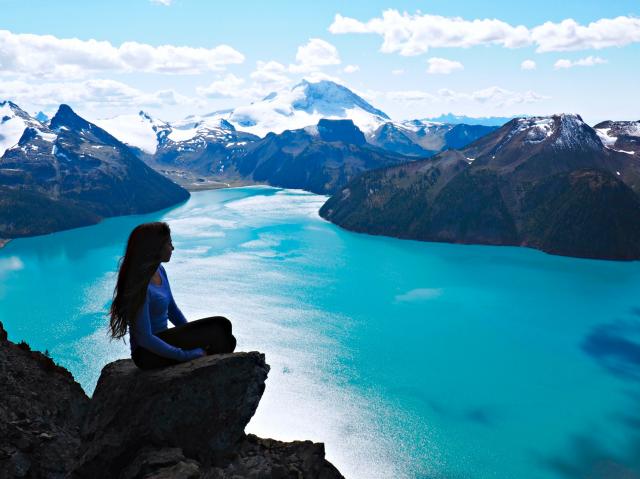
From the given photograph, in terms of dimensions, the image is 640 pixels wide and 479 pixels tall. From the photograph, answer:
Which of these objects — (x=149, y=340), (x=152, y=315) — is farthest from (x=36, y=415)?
(x=149, y=340)

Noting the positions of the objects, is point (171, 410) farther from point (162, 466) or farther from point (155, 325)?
point (155, 325)

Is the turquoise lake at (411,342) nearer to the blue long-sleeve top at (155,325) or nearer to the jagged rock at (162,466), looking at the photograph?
the jagged rock at (162,466)

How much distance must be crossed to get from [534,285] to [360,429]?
278 feet

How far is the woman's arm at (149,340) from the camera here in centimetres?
1120

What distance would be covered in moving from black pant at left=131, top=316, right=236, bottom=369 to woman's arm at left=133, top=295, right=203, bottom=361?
177 mm

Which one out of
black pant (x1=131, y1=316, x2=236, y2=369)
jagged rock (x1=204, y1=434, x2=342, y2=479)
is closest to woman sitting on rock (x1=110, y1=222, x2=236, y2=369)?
black pant (x1=131, y1=316, x2=236, y2=369)

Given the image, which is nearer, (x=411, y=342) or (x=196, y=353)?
(x=196, y=353)

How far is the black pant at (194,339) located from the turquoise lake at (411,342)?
43833 millimetres

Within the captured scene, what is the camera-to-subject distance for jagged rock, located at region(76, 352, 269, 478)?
11.5 metres

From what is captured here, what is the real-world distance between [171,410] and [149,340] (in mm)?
1622

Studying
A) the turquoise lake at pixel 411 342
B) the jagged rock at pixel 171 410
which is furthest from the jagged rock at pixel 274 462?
the turquoise lake at pixel 411 342

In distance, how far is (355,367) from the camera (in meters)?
77.1

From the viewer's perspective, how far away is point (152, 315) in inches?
463

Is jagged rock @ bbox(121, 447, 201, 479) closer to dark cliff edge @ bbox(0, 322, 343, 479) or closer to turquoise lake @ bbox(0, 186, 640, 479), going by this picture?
dark cliff edge @ bbox(0, 322, 343, 479)
